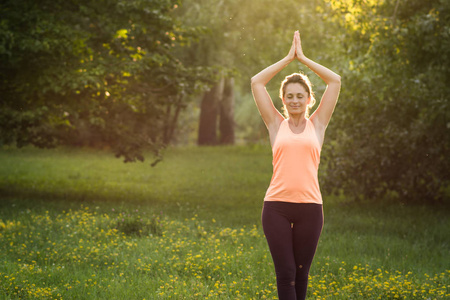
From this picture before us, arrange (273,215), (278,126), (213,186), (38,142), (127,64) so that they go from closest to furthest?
(273,215) < (278,126) < (127,64) < (38,142) < (213,186)

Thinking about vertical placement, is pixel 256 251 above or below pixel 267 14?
below

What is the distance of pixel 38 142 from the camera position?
15.6 m

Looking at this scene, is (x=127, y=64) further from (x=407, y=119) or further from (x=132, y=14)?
(x=407, y=119)

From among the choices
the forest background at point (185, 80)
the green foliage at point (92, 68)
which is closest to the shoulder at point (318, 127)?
the forest background at point (185, 80)

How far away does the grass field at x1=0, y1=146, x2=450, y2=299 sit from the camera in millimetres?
7199

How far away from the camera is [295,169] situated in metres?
4.98

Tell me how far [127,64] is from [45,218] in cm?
410

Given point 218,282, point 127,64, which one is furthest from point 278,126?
point 127,64

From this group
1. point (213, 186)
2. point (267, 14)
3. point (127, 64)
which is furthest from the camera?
point (267, 14)

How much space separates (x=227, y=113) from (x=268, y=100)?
37.2 meters

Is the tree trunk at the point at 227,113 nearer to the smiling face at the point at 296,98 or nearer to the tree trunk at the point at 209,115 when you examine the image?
the tree trunk at the point at 209,115

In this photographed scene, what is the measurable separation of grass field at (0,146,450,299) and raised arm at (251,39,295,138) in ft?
8.17

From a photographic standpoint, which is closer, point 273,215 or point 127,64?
point 273,215

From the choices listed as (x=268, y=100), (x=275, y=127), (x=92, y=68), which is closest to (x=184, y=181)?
(x=92, y=68)
